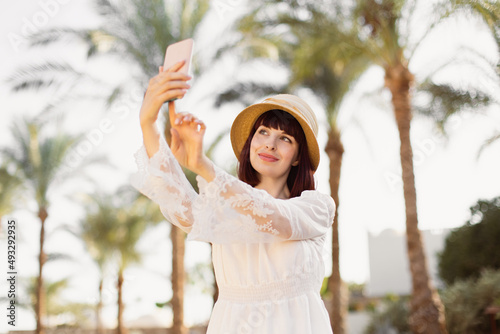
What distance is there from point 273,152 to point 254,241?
1.86 ft

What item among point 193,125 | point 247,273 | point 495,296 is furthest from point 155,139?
point 495,296

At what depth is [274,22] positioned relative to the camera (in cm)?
1102

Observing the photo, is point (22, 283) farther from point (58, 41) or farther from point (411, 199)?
point (411, 199)

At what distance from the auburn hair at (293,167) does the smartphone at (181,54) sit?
59cm

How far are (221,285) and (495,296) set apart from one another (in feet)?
44.3

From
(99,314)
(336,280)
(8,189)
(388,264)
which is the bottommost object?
(99,314)

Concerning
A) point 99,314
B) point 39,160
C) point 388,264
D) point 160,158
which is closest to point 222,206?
point 160,158

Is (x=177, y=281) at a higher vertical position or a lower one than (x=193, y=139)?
lower

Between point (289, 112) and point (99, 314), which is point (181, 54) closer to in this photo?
point (289, 112)

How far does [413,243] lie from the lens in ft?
34.3

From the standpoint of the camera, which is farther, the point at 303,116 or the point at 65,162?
the point at 65,162

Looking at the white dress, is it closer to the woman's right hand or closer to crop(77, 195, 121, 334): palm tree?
the woman's right hand

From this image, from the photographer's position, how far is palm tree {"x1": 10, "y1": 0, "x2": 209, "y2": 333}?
12.1 m

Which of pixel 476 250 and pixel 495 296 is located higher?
pixel 476 250
